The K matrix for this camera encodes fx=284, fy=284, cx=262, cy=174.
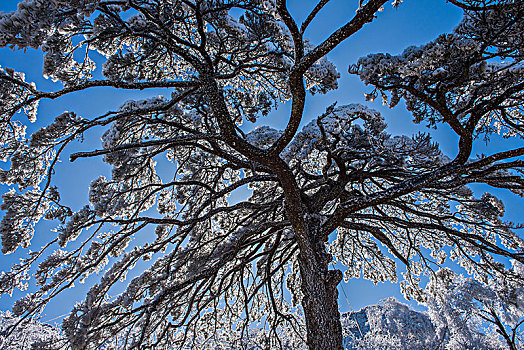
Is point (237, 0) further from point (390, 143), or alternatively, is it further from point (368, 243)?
point (368, 243)

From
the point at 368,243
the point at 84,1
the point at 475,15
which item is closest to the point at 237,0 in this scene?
the point at 84,1

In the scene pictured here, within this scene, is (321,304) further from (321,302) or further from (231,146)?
(231,146)

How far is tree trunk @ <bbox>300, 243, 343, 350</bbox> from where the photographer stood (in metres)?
4.10

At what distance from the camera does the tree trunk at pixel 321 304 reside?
410 centimetres

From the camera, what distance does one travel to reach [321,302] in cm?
439

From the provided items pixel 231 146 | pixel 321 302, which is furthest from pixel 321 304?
pixel 231 146

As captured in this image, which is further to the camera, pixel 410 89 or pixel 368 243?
pixel 368 243

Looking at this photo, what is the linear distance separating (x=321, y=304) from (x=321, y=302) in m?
0.03

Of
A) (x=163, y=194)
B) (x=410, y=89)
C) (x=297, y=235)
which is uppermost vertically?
(x=163, y=194)

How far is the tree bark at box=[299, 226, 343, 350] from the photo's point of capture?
13.5ft

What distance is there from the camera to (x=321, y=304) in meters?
4.37

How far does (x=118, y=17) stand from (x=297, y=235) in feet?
15.1

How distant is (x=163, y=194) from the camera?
21.6 feet

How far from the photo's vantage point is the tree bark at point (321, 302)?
4105 millimetres
